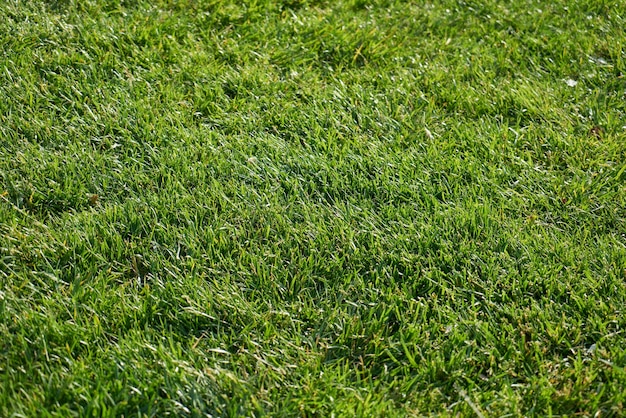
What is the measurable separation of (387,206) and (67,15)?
7.12 feet

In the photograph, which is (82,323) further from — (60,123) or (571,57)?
(571,57)

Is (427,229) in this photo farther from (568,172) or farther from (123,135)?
(123,135)

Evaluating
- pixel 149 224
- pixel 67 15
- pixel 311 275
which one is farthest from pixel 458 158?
pixel 67 15

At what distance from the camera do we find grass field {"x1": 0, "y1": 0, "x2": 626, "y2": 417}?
2.64m

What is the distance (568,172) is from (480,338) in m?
1.15

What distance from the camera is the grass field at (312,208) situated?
264 centimetres

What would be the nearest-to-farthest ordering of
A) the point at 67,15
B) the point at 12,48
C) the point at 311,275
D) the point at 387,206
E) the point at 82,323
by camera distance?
the point at 82,323 < the point at 311,275 < the point at 387,206 < the point at 12,48 < the point at 67,15

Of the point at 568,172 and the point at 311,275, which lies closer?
the point at 311,275

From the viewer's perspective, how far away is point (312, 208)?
3.32 m

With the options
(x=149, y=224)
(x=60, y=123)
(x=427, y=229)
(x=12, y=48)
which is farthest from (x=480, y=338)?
(x=12, y=48)

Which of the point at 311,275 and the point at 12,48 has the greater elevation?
the point at 12,48

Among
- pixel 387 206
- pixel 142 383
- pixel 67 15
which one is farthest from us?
pixel 67 15

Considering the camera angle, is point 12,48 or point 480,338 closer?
point 480,338

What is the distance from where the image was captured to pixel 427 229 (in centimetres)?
322
